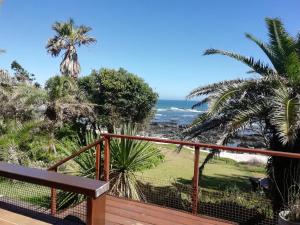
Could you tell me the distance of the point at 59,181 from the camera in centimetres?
229

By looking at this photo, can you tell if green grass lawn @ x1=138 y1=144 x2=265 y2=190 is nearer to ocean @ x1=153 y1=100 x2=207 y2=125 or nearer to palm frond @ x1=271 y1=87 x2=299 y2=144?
palm frond @ x1=271 y1=87 x2=299 y2=144

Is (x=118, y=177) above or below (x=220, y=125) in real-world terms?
below

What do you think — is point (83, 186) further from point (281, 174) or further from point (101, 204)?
point (281, 174)

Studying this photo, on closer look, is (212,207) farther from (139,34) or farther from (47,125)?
(139,34)

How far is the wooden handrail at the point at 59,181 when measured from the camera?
215 centimetres

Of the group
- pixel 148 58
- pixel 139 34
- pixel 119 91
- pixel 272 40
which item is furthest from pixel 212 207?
pixel 148 58

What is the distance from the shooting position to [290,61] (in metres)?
6.79

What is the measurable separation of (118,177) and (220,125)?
2.56 meters

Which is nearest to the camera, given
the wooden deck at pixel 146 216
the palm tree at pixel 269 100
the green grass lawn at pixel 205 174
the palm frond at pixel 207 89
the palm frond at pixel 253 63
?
the wooden deck at pixel 146 216

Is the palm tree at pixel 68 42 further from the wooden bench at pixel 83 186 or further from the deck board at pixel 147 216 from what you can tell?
the wooden bench at pixel 83 186

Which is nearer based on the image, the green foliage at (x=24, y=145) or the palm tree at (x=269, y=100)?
the palm tree at (x=269, y=100)

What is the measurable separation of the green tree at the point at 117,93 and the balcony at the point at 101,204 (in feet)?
36.8

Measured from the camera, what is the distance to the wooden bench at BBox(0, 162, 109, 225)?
7.06ft

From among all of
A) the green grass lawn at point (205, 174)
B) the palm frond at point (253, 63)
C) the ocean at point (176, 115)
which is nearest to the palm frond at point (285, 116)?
the palm frond at point (253, 63)
